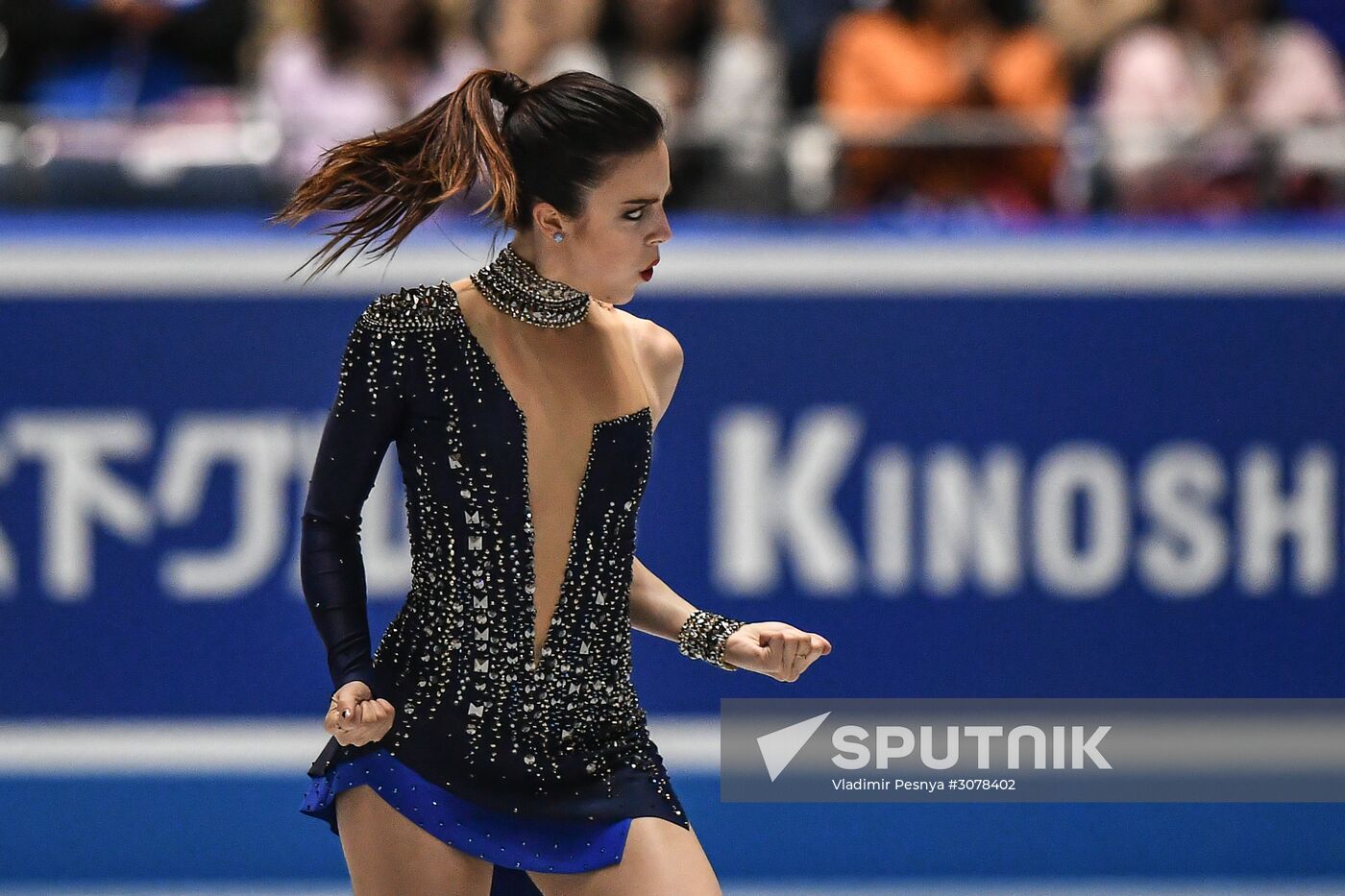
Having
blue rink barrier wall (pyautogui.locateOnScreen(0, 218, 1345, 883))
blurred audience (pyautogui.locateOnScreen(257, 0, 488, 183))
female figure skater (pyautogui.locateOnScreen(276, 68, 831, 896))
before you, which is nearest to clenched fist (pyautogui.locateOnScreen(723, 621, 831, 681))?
female figure skater (pyautogui.locateOnScreen(276, 68, 831, 896))

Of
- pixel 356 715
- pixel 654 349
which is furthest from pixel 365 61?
pixel 356 715

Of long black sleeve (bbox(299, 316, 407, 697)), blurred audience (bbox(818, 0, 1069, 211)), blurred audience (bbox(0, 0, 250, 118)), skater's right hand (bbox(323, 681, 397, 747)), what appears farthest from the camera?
blurred audience (bbox(0, 0, 250, 118))

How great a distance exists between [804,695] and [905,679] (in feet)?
0.84

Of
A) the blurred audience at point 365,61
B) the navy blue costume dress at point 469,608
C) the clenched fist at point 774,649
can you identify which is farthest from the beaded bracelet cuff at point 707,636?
the blurred audience at point 365,61

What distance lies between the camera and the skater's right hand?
87.7 inches

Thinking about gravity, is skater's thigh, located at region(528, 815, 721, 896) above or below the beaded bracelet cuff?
below

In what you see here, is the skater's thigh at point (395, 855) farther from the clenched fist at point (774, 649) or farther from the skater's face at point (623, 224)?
the skater's face at point (623, 224)

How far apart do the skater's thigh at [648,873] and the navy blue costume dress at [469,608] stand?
0.02m

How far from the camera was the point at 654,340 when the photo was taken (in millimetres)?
2656

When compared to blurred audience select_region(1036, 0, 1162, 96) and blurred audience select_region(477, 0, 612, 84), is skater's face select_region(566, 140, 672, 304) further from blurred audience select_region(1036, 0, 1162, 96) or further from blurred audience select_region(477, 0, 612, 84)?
blurred audience select_region(1036, 0, 1162, 96)

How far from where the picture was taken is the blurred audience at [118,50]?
216 inches

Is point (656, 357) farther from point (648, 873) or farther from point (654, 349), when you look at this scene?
point (648, 873)

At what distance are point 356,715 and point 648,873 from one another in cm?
46

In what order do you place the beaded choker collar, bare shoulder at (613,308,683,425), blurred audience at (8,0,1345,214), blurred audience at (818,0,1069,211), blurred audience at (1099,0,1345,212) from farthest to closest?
blurred audience at (1099,0,1345,212) < blurred audience at (818,0,1069,211) < blurred audience at (8,0,1345,214) < bare shoulder at (613,308,683,425) < the beaded choker collar
